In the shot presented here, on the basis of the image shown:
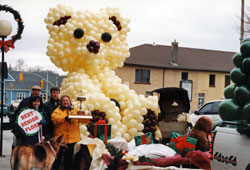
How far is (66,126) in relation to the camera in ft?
25.7

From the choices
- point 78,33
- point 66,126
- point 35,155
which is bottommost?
point 35,155

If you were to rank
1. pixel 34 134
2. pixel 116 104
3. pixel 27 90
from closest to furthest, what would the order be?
pixel 34 134 < pixel 116 104 < pixel 27 90

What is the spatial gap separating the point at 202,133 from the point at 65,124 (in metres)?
2.69

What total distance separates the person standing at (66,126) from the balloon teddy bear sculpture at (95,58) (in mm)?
2492

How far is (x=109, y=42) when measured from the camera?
38.1 feet

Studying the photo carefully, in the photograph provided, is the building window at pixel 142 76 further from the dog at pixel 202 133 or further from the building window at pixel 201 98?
the dog at pixel 202 133

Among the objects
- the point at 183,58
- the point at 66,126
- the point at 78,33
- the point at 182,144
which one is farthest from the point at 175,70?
the point at 182,144

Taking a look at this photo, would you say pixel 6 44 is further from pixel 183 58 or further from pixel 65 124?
pixel 183 58

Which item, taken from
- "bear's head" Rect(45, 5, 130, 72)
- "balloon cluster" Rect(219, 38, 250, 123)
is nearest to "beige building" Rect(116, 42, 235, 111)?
"bear's head" Rect(45, 5, 130, 72)

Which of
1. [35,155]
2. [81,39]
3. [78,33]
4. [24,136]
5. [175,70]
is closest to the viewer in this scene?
[35,155]

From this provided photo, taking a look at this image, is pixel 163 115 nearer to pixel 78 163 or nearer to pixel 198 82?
pixel 78 163

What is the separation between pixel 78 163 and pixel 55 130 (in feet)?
2.70

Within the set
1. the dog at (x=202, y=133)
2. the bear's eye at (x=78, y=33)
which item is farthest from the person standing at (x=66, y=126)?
the bear's eye at (x=78, y=33)

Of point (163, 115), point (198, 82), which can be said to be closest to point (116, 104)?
point (163, 115)
